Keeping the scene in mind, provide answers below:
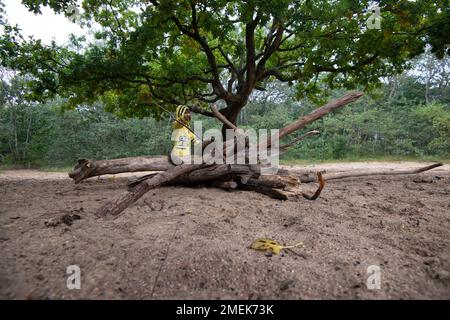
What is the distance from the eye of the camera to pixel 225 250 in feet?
6.44

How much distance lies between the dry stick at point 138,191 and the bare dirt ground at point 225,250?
12 cm

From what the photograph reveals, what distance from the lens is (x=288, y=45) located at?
7.54m

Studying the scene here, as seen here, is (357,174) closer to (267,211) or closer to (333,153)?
(267,211)

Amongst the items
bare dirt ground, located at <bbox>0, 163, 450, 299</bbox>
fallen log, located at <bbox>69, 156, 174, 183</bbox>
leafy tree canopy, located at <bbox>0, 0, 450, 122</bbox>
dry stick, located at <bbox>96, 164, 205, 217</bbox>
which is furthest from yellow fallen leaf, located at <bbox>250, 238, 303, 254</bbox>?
leafy tree canopy, located at <bbox>0, 0, 450, 122</bbox>

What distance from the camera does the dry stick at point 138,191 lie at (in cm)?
284

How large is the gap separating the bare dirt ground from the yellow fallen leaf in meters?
0.06

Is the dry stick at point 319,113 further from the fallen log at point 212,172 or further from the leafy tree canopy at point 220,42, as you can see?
the leafy tree canopy at point 220,42

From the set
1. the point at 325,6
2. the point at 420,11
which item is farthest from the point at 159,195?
the point at 420,11

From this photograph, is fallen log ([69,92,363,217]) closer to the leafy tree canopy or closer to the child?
the child

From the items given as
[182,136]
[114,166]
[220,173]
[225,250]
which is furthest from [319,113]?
[114,166]

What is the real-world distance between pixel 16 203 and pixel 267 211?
3.30m

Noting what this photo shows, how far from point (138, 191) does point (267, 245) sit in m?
1.80

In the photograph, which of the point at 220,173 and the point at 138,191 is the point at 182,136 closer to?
the point at 220,173

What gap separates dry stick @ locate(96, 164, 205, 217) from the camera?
9.32 ft
